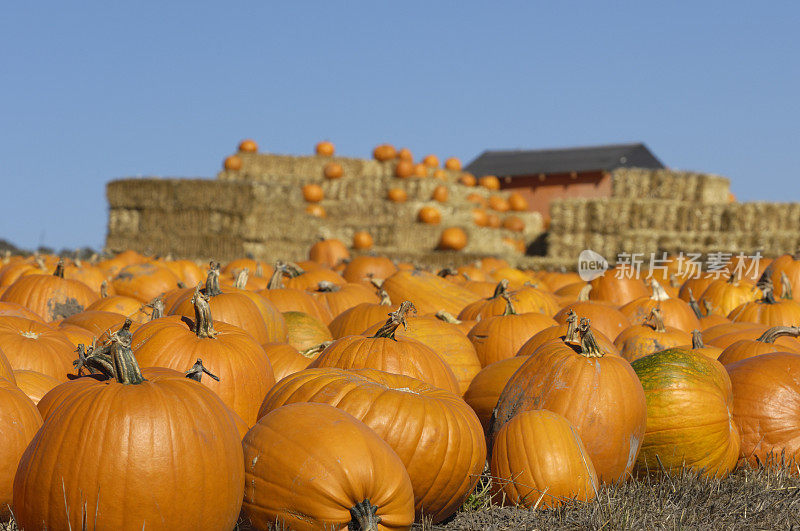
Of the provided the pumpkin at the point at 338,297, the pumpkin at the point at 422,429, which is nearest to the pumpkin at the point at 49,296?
the pumpkin at the point at 338,297

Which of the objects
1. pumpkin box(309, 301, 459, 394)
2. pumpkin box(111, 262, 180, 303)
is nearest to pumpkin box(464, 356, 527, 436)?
pumpkin box(309, 301, 459, 394)

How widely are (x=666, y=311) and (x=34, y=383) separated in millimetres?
5069

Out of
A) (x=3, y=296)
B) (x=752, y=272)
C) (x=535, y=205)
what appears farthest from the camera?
(x=535, y=205)

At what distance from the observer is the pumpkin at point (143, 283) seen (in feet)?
26.3

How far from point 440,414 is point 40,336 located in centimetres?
235

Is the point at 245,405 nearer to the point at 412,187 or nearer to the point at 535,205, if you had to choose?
the point at 412,187

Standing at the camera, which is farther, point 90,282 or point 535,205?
point 535,205

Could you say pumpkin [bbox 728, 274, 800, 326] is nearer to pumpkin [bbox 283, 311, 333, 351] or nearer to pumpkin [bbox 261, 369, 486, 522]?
pumpkin [bbox 283, 311, 333, 351]

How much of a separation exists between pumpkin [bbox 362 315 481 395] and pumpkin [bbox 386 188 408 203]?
2003 cm

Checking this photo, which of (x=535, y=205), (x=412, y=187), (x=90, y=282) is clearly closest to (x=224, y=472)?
(x=90, y=282)

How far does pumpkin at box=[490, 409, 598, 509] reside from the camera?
3334mm

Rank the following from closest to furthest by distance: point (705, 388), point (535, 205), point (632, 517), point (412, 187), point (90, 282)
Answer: point (632, 517), point (705, 388), point (90, 282), point (412, 187), point (535, 205)

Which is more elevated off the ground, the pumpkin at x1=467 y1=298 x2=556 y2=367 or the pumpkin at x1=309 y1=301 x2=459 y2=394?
the pumpkin at x1=309 y1=301 x2=459 y2=394

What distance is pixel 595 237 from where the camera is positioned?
A: 70.3ft
